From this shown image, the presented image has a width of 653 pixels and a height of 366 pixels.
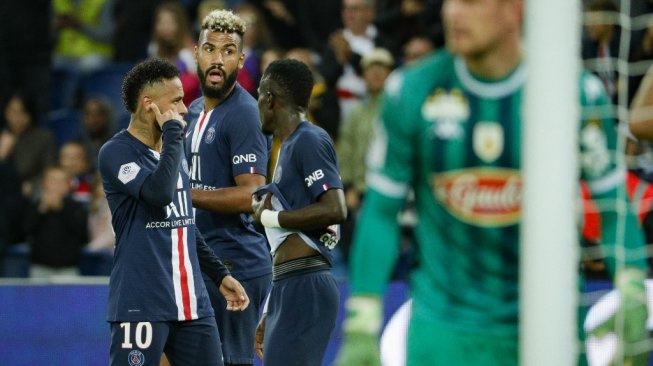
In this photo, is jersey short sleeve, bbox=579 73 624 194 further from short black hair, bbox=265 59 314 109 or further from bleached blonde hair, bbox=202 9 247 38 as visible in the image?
bleached blonde hair, bbox=202 9 247 38

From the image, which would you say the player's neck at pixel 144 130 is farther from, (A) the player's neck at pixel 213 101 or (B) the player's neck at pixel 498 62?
(B) the player's neck at pixel 498 62

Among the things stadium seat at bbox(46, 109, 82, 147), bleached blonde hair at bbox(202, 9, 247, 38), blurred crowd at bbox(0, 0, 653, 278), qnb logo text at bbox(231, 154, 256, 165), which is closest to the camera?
qnb logo text at bbox(231, 154, 256, 165)

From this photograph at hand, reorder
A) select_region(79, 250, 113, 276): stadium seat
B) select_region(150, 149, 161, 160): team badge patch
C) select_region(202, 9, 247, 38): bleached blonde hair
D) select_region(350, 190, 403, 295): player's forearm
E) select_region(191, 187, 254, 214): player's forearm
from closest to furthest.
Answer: select_region(350, 190, 403, 295): player's forearm, select_region(150, 149, 161, 160): team badge patch, select_region(191, 187, 254, 214): player's forearm, select_region(202, 9, 247, 38): bleached blonde hair, select_region(79, 250, 113, 276): stadium seat

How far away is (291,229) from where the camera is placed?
19.5 feet

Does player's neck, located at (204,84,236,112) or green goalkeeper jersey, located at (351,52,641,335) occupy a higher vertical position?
player's neck, located at (204,84,236,112)

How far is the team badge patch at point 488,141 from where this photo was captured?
3873 millimetres

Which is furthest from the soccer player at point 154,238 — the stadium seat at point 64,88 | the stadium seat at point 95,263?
the stadium seat at point 64,88

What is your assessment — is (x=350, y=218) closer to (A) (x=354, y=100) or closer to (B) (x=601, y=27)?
(A) (x=354, y=100)

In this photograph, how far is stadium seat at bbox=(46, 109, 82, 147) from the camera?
1286 centimetres

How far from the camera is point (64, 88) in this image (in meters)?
13.4

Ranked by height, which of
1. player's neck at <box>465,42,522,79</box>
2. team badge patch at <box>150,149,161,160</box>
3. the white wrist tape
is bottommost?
the white wrist tape

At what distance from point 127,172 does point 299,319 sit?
40.7 inches

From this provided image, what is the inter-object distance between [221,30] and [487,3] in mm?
3219

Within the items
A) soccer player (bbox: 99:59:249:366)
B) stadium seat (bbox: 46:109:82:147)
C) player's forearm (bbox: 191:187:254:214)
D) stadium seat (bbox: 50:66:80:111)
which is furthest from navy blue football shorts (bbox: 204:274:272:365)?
stadium seat (bbox: 50:66:80:111)
